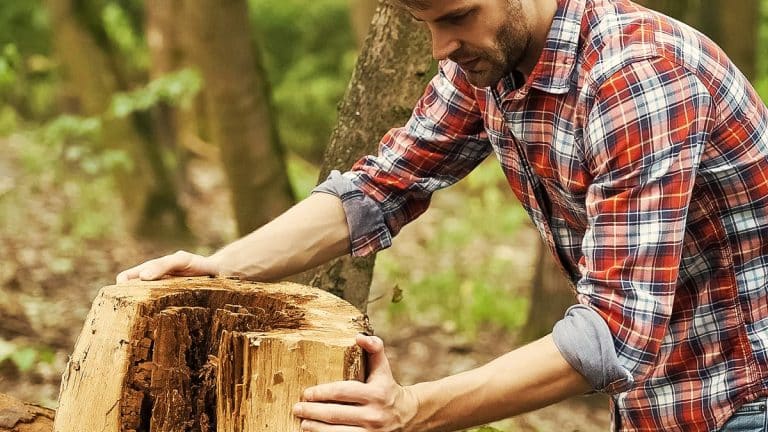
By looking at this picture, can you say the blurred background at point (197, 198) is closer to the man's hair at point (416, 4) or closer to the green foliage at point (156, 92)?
the green foliage at point (156, 92)

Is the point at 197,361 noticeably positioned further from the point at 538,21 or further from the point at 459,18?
the point at 538,21

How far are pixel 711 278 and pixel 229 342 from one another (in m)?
1.09

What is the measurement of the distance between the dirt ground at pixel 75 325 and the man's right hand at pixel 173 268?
2.13 m

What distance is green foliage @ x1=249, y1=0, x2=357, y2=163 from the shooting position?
1421 cm

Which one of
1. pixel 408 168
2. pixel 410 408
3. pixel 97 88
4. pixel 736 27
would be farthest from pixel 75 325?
pixel 736 27

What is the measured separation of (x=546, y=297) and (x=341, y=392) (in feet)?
13.4

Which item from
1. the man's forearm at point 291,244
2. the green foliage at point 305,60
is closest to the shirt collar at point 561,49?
Answer: the man's forearm at point 291,244

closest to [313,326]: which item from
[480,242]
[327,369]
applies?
[327,369]

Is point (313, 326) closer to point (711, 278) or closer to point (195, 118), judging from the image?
point (711, 278)

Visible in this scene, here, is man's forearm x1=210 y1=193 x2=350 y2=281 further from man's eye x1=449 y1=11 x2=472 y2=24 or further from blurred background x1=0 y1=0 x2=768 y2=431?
blurred background x1=0 y1=0 x2=768 y2=431

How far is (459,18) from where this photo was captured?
2078 millimetres

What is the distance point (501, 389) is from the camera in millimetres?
2025

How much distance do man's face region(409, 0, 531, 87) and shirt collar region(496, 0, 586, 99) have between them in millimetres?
55

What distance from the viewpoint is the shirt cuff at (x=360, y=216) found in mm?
2717
